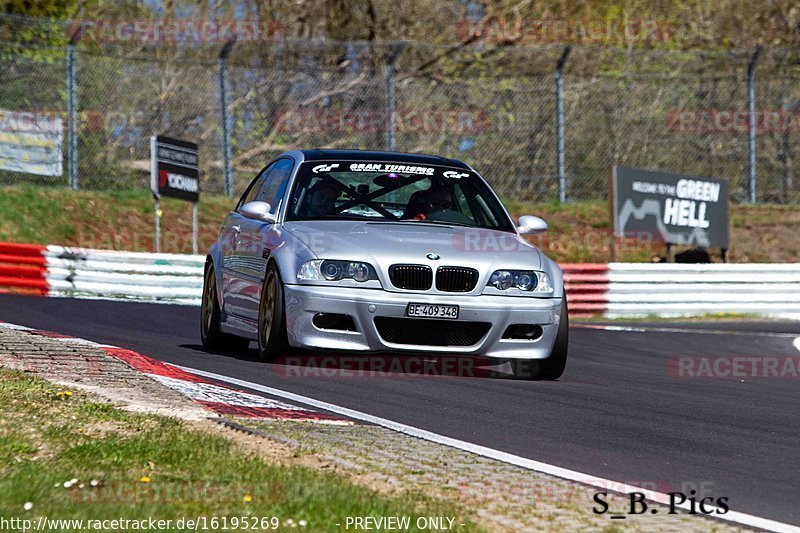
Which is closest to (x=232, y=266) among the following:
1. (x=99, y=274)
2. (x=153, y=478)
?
(x=153, y=478)

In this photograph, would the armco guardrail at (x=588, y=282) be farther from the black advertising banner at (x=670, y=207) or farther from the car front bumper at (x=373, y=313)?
the car front bumper at (x=373, y=313)

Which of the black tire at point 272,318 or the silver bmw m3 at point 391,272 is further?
the black tire at point 272,318

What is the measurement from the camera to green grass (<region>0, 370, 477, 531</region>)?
Result: 4.61 m

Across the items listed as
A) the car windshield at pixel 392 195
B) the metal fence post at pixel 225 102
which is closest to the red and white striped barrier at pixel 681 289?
the metal fence post at pixel 225 102

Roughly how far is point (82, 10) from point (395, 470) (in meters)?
25.6

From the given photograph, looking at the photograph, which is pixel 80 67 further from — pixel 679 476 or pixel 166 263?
pixel 679 476

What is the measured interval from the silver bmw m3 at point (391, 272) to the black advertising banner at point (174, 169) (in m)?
11.2

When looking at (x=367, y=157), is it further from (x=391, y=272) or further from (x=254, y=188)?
(x=391, y=272)

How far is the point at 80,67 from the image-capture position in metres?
23.5

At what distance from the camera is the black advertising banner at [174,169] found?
835 inches

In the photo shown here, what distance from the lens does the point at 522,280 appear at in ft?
30.1

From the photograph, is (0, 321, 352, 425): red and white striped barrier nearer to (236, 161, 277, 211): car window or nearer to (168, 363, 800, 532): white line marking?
(168, 363, 800, 532): white line marking

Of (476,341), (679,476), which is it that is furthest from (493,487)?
(476,341)

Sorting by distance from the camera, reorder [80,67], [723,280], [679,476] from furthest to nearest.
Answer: [80,67], [723,280], [679,476]
